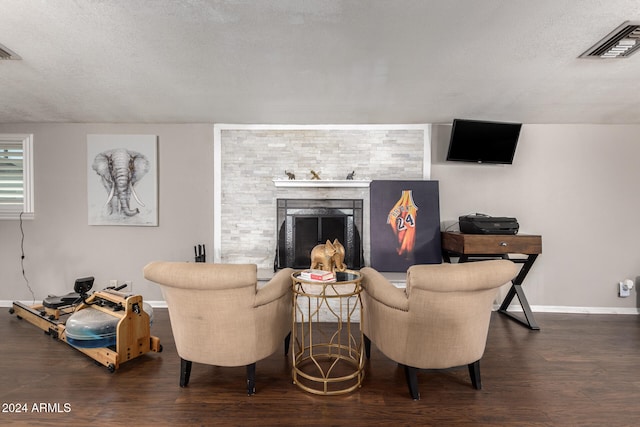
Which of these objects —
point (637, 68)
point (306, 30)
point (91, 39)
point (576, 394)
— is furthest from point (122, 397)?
point (637, 68)

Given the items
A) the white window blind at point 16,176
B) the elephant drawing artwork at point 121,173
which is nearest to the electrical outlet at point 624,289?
the elephant drawing artwork at point 121,173

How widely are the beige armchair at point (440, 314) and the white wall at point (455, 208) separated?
2.13 m

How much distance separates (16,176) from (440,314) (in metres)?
5.01

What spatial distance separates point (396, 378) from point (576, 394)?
3.70 feet

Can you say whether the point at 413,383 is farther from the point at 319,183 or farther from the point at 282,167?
the point at 282,167

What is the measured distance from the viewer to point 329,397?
2107mm

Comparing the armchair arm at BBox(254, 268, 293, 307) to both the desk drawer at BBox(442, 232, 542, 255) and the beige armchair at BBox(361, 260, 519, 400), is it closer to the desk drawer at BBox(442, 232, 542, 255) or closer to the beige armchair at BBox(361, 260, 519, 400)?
the beige armchair at BBox(361, 260, 519, 400)

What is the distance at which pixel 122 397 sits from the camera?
2102 mm

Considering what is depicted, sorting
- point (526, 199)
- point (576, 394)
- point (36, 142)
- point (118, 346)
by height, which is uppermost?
point (36, 142)

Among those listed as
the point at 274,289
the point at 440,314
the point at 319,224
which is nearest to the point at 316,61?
the point at 274,289

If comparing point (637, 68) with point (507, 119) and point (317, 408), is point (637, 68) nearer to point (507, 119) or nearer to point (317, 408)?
point (507, 119)

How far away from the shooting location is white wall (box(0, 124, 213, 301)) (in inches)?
160

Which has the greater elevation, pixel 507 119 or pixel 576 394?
pixel 507 119

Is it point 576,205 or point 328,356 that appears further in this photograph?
point 576,205
